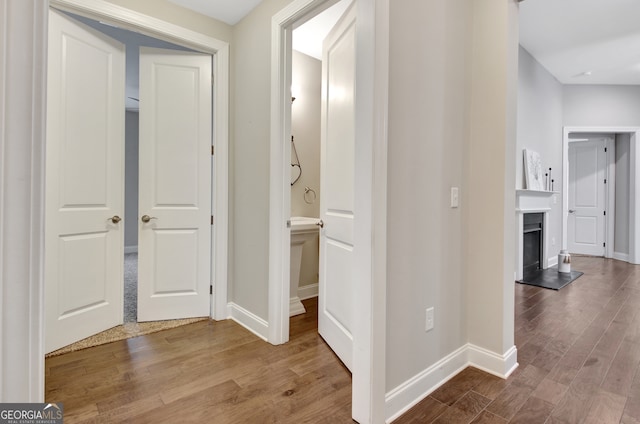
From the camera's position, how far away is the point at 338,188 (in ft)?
7.48

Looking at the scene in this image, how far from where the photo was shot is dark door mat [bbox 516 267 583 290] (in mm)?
4124

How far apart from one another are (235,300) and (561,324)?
2.84 m

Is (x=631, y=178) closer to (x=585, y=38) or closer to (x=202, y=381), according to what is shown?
(x=585, y=38)

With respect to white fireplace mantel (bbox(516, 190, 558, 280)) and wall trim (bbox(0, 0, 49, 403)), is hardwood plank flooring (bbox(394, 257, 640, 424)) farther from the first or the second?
wall trim (bbox(0, 0, 49, 403))

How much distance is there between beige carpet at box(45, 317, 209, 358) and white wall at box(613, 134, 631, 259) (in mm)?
7156

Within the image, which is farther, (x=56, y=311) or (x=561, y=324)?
(x=561, y=324)

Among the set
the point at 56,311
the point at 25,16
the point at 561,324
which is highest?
the point at 25,16

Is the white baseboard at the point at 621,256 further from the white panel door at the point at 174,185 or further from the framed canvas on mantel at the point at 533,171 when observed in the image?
the white panel door at the point at 174,185

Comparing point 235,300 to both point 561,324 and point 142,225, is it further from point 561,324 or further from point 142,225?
point 561,324

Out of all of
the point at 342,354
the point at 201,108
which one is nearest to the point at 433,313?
the point at 342,354

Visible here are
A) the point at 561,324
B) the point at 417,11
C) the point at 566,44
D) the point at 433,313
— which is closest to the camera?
the point at 417,11

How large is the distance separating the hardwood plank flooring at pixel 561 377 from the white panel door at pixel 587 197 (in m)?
3.59

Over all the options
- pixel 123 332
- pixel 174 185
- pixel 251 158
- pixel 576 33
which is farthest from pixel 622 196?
pixel 123 332

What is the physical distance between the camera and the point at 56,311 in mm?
2295
